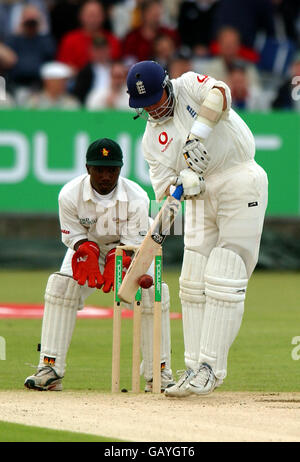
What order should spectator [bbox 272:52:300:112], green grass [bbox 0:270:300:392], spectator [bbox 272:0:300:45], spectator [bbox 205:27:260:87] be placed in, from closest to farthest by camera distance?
green grass [bbox 0:270:300:392] < spectator [bbox 272:52:300:112] < spectator [bbox 205:27:260:87] < spectator [bbox 272:0:300:45]

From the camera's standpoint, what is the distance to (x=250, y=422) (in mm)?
5750

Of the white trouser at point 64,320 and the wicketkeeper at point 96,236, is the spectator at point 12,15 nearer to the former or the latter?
the wicketkeeper at point 96,236

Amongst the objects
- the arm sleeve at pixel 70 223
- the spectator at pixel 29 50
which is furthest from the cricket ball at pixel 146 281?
the spectator at pixel 29 50

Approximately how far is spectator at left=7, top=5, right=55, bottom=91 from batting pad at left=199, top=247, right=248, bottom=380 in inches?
381

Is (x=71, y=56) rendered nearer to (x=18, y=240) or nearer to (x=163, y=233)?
(x=18, y=240)

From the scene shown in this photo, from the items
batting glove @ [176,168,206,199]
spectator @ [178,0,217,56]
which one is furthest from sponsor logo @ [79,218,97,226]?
spectator @ [178,0,217,56]

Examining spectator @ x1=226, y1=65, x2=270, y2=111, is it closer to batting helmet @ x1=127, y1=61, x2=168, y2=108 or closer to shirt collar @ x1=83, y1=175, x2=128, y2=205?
shirt collar @ x1=83, y1=175, x2=128, y2=205

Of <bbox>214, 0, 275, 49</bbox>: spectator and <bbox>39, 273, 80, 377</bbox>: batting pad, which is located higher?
<bbox>214, 0, 275, 49</bbox>: spectator

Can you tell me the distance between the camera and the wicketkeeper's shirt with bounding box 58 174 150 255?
732cm

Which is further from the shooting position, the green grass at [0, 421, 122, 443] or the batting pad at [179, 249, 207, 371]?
the batting pad at [179, 249, 207, 371]

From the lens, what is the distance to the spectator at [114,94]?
15.0m

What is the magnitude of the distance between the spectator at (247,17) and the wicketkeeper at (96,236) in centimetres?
994

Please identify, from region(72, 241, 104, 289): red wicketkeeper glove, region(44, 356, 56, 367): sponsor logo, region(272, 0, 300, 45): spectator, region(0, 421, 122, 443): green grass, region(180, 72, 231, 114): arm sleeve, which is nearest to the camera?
region(0, 421, 122, 443): green grass

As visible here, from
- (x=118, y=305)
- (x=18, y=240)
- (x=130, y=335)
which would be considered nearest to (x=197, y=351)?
(x=118, y=305)
